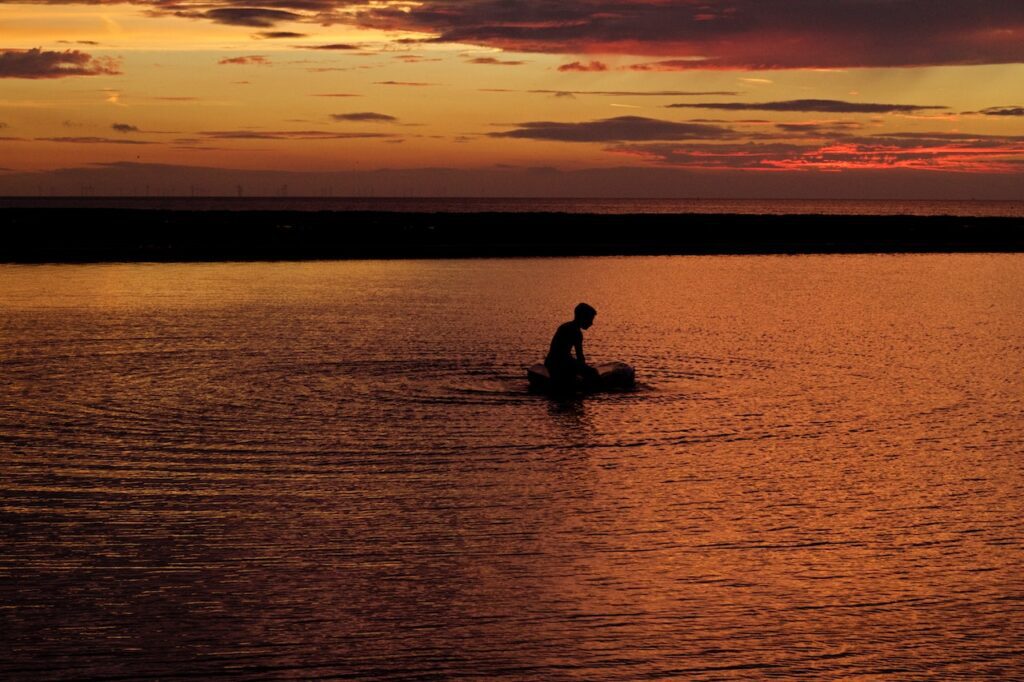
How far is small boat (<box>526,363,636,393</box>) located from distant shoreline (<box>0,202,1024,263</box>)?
47.7 m

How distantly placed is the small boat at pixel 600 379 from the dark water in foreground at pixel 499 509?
56 centimetres

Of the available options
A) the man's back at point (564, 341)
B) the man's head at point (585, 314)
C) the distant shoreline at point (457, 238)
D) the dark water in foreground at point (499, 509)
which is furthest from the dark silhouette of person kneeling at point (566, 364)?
the distant shoreline at point (457, 238)

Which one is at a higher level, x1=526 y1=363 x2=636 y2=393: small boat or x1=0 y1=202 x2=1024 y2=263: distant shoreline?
x1=0 y1=202 x2=1024 y2=263: distant shoreline

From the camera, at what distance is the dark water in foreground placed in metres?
9.60

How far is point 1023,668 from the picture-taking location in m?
9.18

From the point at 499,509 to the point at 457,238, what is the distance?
236 feet

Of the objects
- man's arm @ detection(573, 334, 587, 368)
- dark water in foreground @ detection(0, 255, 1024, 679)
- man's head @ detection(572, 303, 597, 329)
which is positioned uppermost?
man's head @ detection(572, 303, 597, 329)

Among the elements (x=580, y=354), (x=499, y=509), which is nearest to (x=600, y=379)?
(x=580, y=354)

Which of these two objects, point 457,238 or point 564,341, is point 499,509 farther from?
point 457,238

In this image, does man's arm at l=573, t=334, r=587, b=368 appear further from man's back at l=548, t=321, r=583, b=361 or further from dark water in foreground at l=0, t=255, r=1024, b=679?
dark water in foreground at l=0, t=255, r=1024, b=679

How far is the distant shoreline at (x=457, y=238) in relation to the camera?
7319 centimetres

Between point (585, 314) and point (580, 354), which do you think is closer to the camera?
point (585, 314)

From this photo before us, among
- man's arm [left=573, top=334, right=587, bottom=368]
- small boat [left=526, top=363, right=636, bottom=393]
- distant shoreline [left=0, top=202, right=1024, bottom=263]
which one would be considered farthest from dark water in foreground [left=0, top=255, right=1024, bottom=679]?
distant shoreline [left=0, top=202, right=1024, bottom=263]

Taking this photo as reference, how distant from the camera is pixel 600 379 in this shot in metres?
22.7
